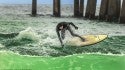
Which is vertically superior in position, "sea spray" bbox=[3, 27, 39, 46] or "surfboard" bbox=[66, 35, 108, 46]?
"surfboard" bbox=[66, 35, 108, 46]

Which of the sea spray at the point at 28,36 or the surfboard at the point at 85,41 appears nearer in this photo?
the surfboard at the point at 85,41

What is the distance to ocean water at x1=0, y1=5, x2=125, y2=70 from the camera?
1401cm

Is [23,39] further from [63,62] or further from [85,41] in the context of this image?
[63,62]

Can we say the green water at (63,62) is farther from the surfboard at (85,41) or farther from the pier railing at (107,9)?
the pier railing at (107,9)

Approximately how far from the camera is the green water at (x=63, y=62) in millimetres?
13758

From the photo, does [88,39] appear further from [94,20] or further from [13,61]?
[94,20]

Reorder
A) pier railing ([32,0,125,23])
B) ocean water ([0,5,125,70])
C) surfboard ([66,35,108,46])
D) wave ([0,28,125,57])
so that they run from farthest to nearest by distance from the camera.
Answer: pier railing ([32,0,125,23]) < surfboard ([66,35,108,46]) < wave ([0,28,125,57]) < ocean water ([0,5,125,70])

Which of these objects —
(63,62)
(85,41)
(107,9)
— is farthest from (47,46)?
(107,9)

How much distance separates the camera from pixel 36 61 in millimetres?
14641

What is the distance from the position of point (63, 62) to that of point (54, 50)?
2.79 meters

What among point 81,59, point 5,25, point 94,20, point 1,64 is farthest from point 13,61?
point 94,20

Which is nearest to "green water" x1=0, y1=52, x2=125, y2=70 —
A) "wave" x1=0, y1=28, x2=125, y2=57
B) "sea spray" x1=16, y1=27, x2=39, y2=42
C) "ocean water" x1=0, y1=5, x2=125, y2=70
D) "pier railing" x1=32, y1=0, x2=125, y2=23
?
"ocean water" x1=0, y1=5, x2=125, y2=70

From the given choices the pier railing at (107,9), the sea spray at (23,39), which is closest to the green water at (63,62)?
the sea spray at (23,39)

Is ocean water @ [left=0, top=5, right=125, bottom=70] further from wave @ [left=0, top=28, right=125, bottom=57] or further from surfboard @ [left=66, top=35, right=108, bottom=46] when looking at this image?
surfboard @ [left=66, top=35, right=108, bottom=46]
